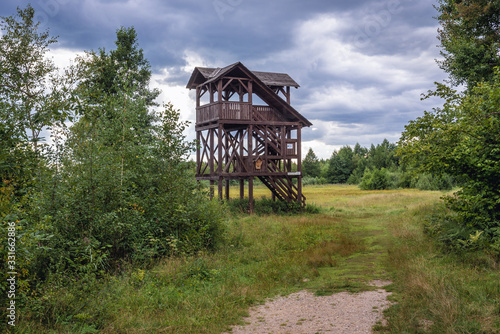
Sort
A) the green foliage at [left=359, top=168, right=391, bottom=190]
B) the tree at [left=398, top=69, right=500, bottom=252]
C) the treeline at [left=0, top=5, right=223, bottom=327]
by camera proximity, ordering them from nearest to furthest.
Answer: the treeline at [left=0, top=5, right=223, bottom=327] → the tree at [left=398, top=69, right=500, bottom=252] → the green foliage at [left=359, top=168, right=391, bottom=190]

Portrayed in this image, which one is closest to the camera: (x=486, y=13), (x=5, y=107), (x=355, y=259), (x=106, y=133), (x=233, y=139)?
(x=5, y=107)

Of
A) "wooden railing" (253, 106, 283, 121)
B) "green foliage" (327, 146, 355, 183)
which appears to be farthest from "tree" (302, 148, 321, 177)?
"wooden railing" (253, 106, 283, 121)

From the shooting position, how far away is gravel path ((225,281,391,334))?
6793 millimetres

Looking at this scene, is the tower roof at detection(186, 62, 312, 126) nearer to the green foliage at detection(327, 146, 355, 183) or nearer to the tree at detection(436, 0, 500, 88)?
the tree at detection(436, 0, 500, 88)

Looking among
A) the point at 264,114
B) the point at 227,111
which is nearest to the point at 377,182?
the point at 264,114

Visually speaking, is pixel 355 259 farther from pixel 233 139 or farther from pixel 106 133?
pixel 233 139

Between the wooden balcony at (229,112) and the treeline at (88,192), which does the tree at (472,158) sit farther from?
the wooden balcony at (229,112)

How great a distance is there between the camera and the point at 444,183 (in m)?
56.0

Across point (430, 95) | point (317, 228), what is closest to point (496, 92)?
point (430, 95)

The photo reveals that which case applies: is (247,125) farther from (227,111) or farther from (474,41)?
(474,41)

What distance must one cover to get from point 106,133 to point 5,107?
5043mm

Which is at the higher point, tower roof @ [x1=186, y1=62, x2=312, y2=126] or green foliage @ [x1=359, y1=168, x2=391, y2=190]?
tower roof @ [x1=186, y1=62, x2=312, y2=126]

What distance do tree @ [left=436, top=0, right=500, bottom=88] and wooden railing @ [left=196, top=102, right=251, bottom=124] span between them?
41.0 ft

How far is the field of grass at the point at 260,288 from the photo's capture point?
626 centimetres
